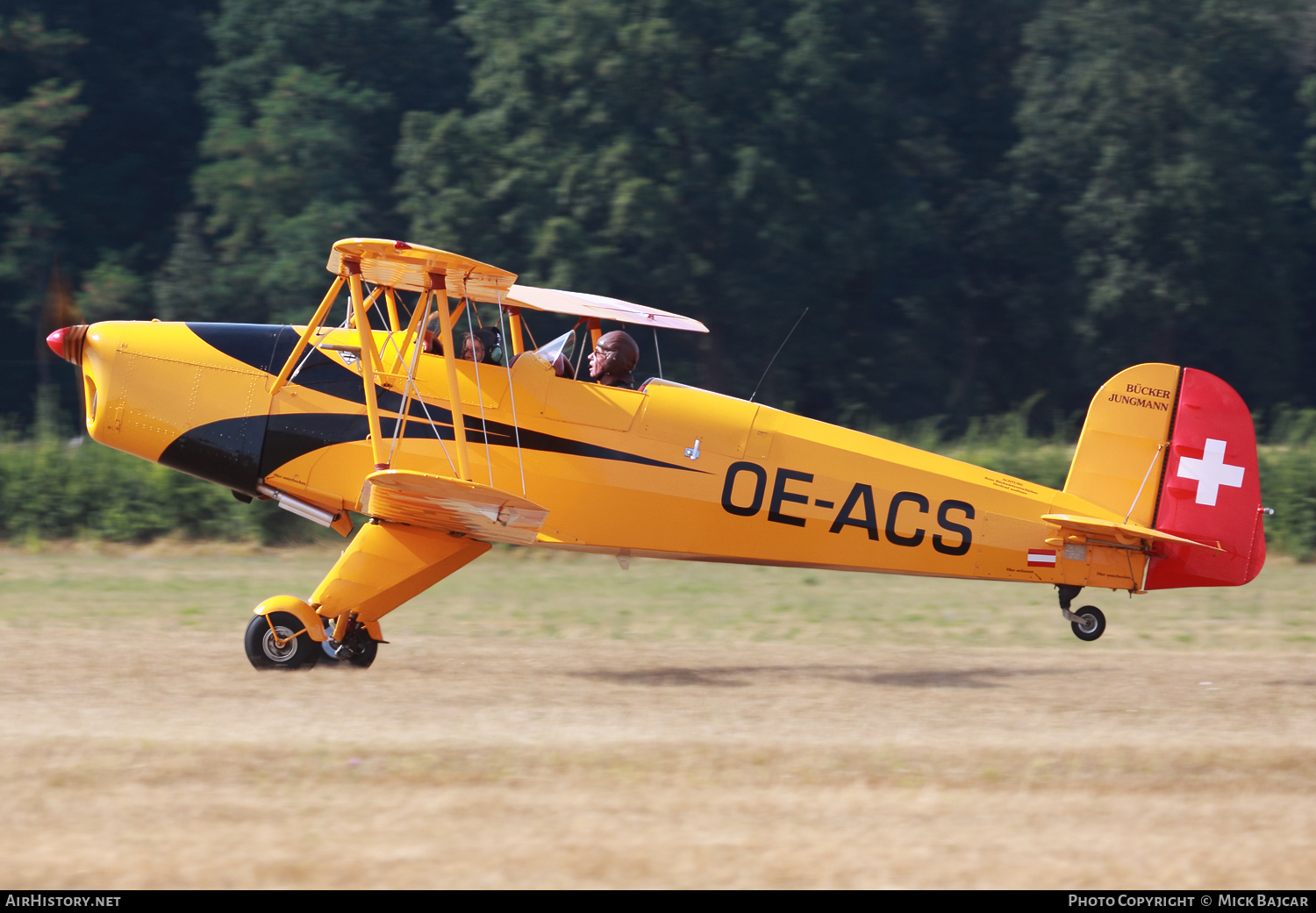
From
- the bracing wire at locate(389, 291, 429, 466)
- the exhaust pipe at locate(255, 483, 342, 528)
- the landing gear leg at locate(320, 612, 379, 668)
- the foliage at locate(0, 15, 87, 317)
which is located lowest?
the landing gear leg at locate(320, 612, 379, 668)

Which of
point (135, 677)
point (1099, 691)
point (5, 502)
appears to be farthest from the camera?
point (5, 502)

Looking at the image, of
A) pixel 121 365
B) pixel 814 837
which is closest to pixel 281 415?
pixel 121 365

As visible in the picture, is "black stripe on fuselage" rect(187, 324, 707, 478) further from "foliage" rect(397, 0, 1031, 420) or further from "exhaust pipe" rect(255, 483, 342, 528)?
"foliage" rect(397, 0, 1031, 420)

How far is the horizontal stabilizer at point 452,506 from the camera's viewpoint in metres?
7.89

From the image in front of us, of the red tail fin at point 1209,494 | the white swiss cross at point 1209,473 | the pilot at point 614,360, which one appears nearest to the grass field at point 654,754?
the red tail fin at point 1209,494

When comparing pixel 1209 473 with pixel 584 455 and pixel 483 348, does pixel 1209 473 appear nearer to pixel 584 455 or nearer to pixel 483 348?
pixel 584 455

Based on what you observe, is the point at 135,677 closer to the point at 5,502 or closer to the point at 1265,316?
the point at 5,502

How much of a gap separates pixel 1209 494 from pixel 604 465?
417cm

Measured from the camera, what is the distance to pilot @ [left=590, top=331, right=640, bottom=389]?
9.24 m

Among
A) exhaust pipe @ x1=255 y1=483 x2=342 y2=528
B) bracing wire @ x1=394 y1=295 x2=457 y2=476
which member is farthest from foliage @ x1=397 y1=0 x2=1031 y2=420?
bracing wire @ x1=394 y1=295 x2=457 y2=476

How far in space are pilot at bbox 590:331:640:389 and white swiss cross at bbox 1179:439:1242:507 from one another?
3880 mm

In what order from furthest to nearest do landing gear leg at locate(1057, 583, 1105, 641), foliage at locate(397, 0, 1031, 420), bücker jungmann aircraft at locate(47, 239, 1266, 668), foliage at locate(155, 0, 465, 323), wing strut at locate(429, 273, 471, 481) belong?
1. foliage at locate(155, 0, 465, 323)
2. foliage at locate(397, 0, 1031, 420)
3. landing gear leg at locate(1057, 583, 1105, 641)
4. bücker jungmann aircraft at locate(47, 239, 1266, 668)
5. wing strut at locate(429, 273, 471, 481)

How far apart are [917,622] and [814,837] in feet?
22.4

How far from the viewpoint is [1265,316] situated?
32.6m
